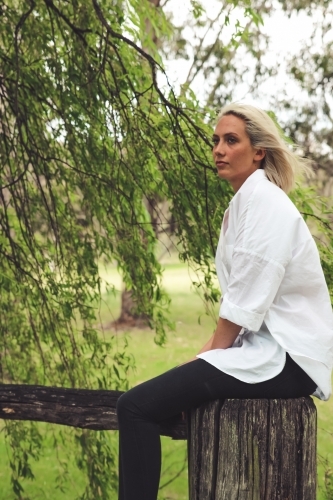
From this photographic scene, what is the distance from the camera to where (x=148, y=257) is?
14.8ft

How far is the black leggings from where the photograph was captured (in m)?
2.38

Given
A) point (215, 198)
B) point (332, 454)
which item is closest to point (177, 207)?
point (215, 198)

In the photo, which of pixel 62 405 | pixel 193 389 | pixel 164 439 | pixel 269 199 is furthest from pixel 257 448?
pixel 164 439

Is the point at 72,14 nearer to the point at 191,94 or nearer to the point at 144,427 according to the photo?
the point at 191,94

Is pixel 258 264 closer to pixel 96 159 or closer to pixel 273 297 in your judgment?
pixel 273 297

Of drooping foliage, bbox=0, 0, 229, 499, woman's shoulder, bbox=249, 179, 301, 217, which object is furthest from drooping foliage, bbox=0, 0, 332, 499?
woman's shoulder, bbox=249, 179, 301, 217

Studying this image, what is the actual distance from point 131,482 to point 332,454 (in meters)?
9.23

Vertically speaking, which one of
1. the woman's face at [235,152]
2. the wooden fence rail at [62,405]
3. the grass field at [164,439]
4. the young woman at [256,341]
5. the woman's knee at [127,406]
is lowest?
the grass field at [164,439]

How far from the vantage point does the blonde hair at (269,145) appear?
2.63 metres

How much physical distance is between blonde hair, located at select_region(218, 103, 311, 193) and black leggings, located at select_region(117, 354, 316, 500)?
63cm

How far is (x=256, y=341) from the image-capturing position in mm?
2461

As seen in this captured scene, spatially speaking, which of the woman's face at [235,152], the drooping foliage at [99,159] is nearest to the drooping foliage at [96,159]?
the drooping foliage at [99,159]

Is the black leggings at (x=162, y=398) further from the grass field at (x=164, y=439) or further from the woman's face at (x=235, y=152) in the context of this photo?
the grass field at (x=164, y=439)

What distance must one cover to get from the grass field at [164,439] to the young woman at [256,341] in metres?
1.25
